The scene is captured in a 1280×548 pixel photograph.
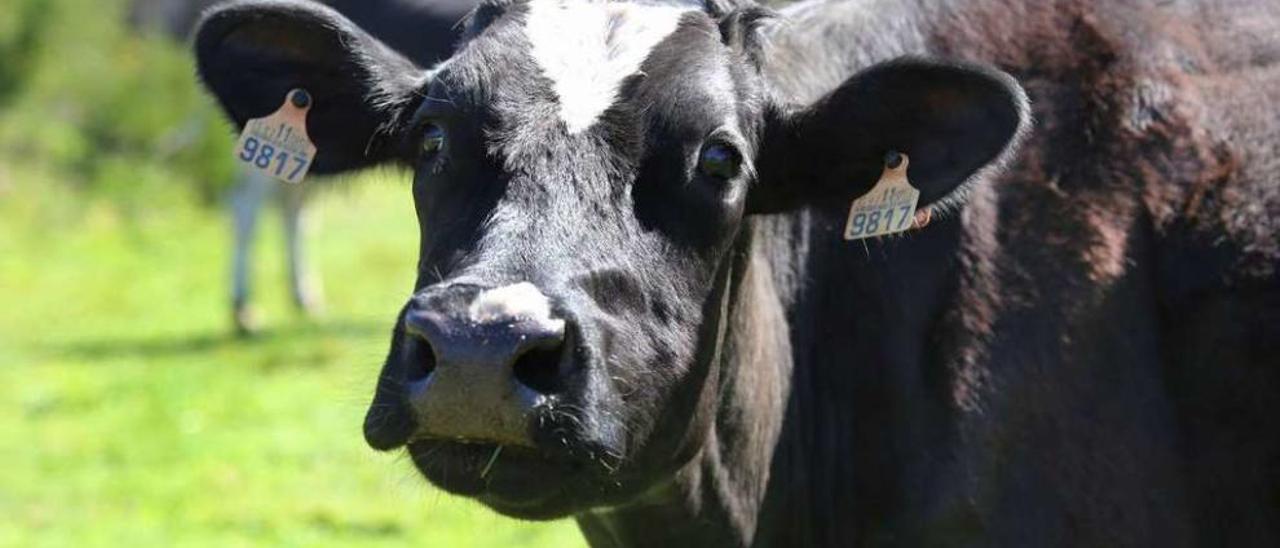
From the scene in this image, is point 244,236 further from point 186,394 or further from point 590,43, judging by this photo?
point 590,43

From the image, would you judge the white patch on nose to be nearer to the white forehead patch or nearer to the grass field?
the white forehead patch

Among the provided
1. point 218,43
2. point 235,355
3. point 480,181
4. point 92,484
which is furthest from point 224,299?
point 480,181

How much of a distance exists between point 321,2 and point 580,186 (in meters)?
2.94

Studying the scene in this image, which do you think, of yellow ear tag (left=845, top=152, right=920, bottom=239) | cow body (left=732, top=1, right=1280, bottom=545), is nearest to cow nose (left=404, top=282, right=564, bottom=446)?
yellow ear tag (left=845, top=152, right=920, bottom=239)

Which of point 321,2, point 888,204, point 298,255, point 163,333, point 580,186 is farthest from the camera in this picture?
point 298,255

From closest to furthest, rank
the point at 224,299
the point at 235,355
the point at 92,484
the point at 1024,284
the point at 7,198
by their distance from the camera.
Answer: the point at 1024,284 < the point at 92,484 < the point at 235,355 < the point at 224,299 < the point at 7,198

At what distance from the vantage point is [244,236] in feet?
57.1

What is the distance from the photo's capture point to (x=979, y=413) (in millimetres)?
5145

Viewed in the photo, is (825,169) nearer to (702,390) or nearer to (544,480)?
(702,390)

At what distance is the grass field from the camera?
33.2ft

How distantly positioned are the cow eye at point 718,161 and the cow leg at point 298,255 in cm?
1308

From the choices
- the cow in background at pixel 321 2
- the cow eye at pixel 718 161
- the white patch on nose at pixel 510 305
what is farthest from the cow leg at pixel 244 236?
the white patch on nose at pixel 510 305

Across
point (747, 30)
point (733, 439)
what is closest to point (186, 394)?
point (733, 439)

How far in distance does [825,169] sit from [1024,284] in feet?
2.17
